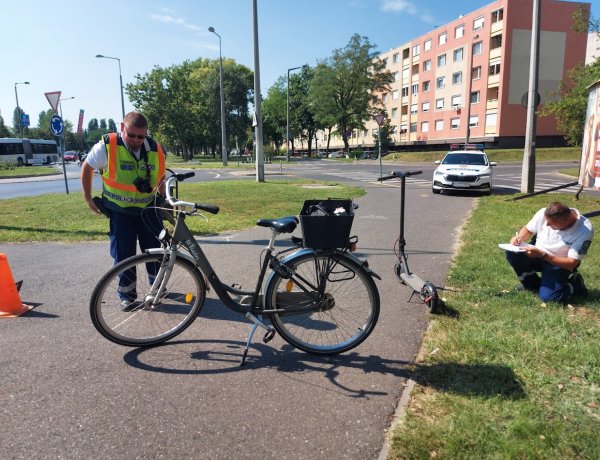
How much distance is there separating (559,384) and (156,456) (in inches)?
99.4

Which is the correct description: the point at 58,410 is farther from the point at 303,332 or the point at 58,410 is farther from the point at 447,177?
the point at 447,177

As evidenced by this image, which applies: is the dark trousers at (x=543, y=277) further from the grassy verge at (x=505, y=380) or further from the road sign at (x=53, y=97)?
the road sign at (x=53, y=97)

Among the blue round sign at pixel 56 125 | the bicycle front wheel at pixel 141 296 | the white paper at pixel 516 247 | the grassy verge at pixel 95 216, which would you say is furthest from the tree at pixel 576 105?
the bicycle front wheel at pixel 141 296

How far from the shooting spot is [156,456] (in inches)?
90.8

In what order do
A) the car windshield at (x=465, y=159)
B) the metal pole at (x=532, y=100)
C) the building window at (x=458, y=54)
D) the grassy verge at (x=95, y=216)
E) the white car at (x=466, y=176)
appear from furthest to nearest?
the building window at (x=458, y=54)
the car windshield at (x=465, y=159)
the white car at (x=466, y=176)
the metal pole at (x=532, y=100)
the grassy verge at (x=95, y=216)

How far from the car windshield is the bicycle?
13393mm

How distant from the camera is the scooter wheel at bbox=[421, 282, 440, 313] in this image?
165 inches

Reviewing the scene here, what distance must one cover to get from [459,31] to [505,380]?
60.0 metres

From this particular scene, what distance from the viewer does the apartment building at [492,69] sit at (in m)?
47.6

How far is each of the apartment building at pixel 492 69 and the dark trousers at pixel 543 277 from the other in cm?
4488

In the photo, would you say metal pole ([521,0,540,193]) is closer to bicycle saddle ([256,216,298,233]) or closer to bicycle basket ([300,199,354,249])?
bicycle basket ([300,199,354,249])

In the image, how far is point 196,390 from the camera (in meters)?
2.96

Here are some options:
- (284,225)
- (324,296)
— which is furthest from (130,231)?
(324,296)

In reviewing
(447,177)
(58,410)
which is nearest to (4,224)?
(58,410)
